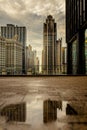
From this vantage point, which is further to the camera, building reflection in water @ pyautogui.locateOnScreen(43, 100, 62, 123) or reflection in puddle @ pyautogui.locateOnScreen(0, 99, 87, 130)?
building reflection in water @ pyautogui.locateOnScreen(43, 100, 62, 123)

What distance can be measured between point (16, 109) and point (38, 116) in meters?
0.54

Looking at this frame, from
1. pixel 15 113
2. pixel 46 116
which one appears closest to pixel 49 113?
pixel 46 116

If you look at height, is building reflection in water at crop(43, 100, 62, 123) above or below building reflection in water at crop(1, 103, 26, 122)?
below

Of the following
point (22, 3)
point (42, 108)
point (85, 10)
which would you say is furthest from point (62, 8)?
point (42, 108)

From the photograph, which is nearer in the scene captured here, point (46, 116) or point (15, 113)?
point (46, 116)

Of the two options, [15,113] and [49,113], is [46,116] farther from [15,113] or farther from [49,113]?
[15,113]

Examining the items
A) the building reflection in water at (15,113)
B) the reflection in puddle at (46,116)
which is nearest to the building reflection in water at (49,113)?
the reflection in puddle at (46,116)

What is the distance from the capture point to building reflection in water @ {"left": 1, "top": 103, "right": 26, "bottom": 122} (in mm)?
2391

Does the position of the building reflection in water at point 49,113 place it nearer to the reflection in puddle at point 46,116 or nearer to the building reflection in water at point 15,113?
the reflection in puddle at point 46,116

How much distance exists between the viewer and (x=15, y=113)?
2.68m

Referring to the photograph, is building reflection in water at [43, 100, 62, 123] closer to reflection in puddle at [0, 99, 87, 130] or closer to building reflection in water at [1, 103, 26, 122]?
reflection in puddle at [0, 99, 87, 130]

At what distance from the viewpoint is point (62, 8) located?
41969mm

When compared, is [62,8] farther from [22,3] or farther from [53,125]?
[53,125]

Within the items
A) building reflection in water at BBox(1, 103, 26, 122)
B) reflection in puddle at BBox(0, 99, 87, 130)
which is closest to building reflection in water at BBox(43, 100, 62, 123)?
reflection in puddle at BBox(0, 99, 87, 130)
